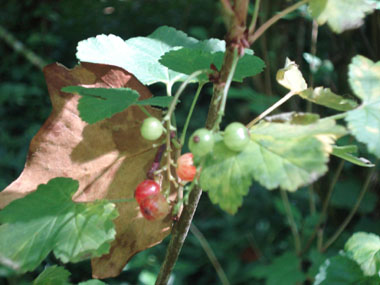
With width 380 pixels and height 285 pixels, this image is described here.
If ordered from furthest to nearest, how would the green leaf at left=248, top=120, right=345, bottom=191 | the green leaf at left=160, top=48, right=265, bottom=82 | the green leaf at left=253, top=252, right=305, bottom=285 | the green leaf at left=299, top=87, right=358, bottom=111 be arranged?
the green leaf at left=253, top=252, right=305, bottom=285 → the green leaf at left=160, top=48, right=265, bottom=82 → the green leaf at left=299, top=87, right=358, bottom=111 → the green leaf at left=248, top=120, right=345, bottom=191

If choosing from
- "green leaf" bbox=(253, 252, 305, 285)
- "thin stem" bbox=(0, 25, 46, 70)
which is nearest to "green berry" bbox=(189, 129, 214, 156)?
"green leaf" bbox=(253, 252, 305, 285)

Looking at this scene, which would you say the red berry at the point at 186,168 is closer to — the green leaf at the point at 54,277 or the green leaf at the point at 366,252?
the green leaf at the point at 54,277

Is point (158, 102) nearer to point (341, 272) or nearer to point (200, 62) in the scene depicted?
point (200, 62)

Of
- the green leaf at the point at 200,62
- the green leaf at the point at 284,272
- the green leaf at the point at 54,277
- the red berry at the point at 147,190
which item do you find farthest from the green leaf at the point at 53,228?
the green leaf at the point at 284,272

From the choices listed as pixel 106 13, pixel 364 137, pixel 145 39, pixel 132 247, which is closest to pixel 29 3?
pixel 106 13

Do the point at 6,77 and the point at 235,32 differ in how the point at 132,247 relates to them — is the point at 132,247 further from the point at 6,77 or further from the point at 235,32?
the point at 6,77

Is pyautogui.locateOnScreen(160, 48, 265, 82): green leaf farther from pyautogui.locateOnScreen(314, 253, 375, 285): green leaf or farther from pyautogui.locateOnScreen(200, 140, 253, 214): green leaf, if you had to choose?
pyautogui.locateOnScreen(314, 253, 375, 285): green leaf
